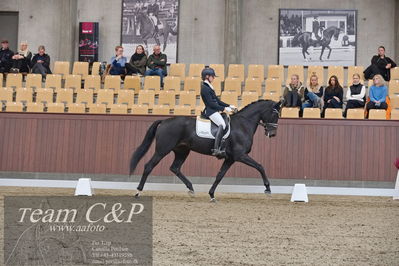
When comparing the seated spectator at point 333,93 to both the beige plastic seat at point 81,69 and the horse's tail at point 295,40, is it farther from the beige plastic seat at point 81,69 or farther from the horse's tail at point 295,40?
the beige plastic seat at point 81,69

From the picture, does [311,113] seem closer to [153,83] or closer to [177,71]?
[153,83]

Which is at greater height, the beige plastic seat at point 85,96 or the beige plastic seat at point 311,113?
the beige plastic seat at point 85,96

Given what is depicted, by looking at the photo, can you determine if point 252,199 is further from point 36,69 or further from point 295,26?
point 295,26

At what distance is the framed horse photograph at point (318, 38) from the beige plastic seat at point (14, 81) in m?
7.64

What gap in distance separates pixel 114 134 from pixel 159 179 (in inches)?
52.5

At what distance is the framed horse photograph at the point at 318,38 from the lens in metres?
21.3

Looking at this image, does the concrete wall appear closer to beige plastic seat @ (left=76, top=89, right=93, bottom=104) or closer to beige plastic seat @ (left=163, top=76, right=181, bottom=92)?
beige plastic seat @ (left=163, top=76, right=181, bottom=92)

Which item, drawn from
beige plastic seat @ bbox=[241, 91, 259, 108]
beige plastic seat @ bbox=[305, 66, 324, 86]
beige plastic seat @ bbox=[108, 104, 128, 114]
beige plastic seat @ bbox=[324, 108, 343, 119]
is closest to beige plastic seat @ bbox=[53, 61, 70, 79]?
beige plastic seat @ bbox=[108, 104, 128, 114]

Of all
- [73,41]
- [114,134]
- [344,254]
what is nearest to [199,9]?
[73,41]

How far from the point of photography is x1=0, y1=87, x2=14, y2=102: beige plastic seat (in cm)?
1734

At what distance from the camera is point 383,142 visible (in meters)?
Result: 14.4

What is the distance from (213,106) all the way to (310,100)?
15.7 feet

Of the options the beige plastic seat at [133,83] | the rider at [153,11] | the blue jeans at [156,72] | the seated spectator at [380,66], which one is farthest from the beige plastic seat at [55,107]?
the seated spectator at [380,66]

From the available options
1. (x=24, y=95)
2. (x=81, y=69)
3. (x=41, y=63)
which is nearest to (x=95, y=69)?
(x=81, y=69)
